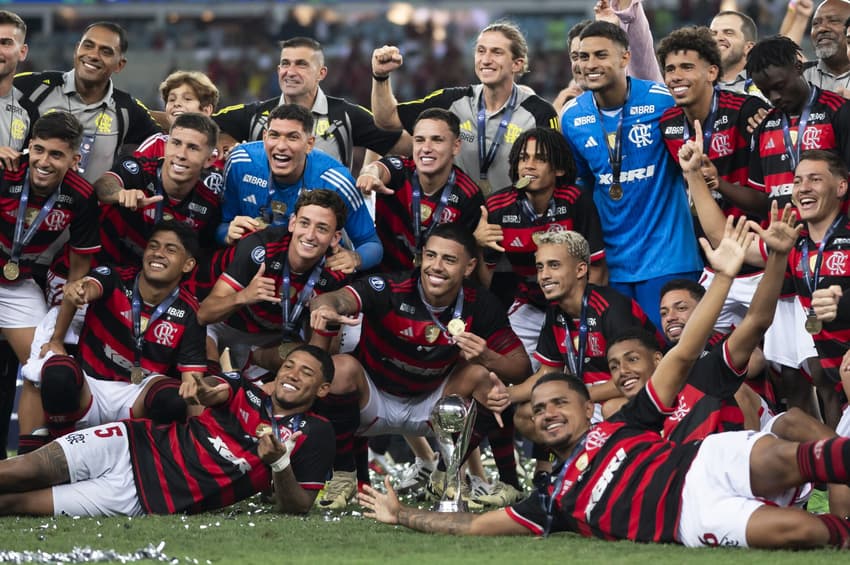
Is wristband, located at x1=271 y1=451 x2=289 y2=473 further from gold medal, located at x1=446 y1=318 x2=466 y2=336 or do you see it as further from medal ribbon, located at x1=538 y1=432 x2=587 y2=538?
medal ribbon, located at x1=538 y1=432 x2=587 y2=538

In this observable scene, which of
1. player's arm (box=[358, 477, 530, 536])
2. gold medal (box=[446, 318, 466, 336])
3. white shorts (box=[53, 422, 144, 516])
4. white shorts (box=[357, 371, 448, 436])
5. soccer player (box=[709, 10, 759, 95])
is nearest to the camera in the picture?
player's arm (box=[358, 477, 530, 536])

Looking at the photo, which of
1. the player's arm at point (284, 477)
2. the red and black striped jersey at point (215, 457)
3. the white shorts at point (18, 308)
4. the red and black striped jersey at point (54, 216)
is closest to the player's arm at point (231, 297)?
the red and black striped jersey at point (215, 457)

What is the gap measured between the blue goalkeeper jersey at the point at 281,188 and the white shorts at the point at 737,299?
1.85 metres

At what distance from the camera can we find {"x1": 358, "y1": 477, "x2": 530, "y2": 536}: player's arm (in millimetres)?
5305

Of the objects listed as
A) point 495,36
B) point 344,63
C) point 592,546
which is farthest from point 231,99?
point 592,546

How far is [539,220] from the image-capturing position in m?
7.00

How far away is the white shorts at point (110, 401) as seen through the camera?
6.75m

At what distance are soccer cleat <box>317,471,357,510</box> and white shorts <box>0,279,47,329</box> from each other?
178cm

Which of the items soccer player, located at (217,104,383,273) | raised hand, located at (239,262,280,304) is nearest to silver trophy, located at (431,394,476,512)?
raised hand, located at (239,262,280,304)

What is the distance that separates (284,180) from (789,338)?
9.00ft

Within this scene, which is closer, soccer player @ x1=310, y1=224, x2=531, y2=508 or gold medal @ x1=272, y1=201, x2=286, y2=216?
soccer player @ x1=310, y1=224, x2=531, y2=508

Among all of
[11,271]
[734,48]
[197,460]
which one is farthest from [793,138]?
[11,271]

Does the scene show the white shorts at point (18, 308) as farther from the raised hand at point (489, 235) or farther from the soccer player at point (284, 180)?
the raised hand at point (489, 235)

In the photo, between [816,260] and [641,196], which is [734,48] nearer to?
[641,196]
